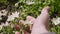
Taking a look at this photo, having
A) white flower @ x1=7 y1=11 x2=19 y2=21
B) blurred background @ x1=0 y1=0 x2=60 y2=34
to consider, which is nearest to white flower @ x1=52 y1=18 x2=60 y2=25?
blurred background @ x1=0 y1=0 x2=60 y2=34

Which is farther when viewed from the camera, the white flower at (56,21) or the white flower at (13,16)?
the white flower at (13,16)

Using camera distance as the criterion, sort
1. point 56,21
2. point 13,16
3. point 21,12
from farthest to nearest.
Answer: point 21,12 → point 13,16 → point 56,21

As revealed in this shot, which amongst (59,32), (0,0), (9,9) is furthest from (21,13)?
(59,32)

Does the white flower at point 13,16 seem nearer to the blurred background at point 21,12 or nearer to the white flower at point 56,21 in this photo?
the blurred background at point 21,12

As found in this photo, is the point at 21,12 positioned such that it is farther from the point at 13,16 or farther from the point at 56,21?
the point at 56,21

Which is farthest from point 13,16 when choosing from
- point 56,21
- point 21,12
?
A: point 56,21

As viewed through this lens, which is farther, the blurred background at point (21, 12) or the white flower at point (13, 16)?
the white flower at point (13, 16)

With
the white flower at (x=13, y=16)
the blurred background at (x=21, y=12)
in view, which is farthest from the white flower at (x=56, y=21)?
the white flower at (x=13, y=16)

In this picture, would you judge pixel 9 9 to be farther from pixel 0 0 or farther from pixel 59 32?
pixel 59 32
